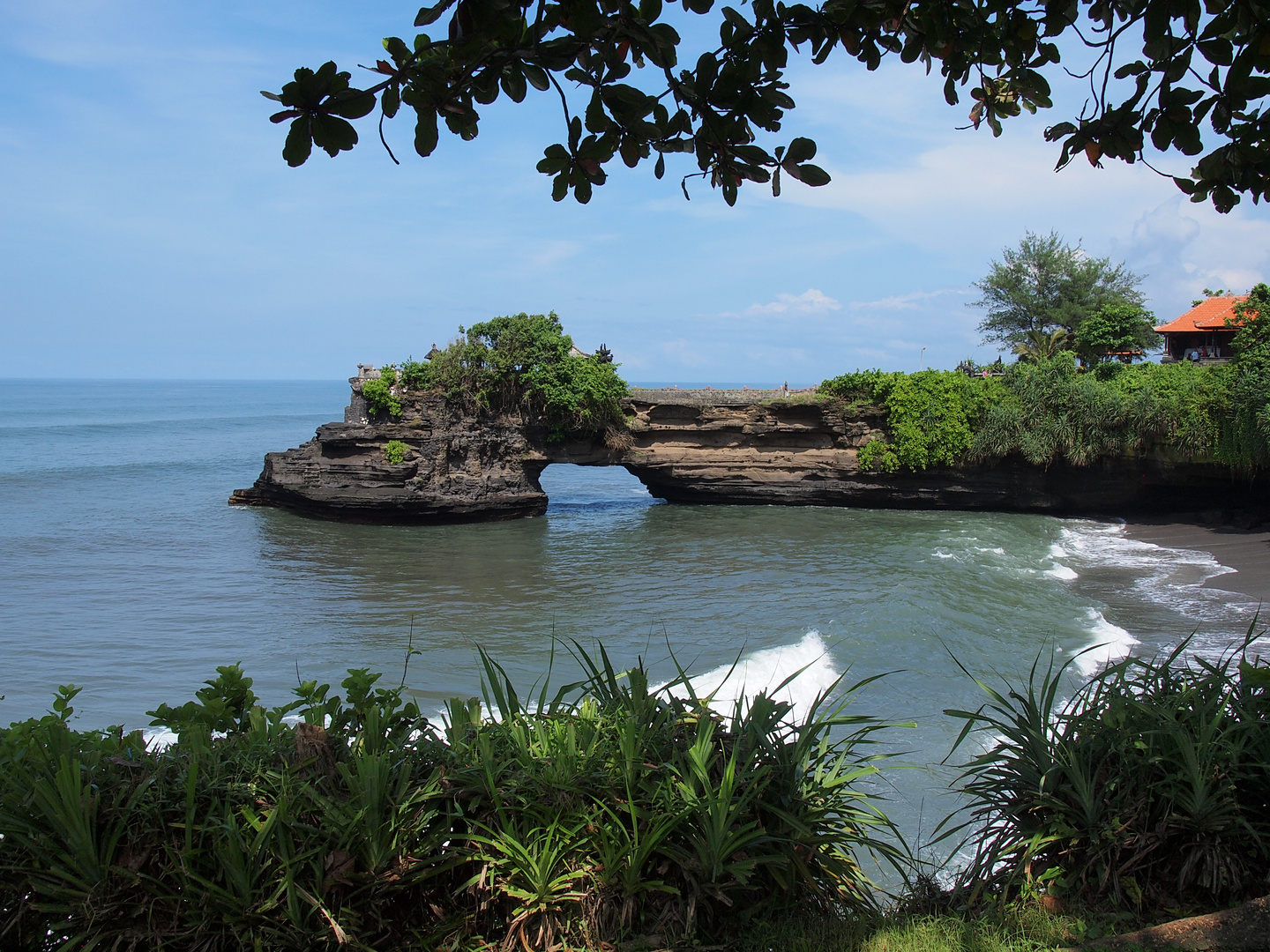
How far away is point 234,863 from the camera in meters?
2.51

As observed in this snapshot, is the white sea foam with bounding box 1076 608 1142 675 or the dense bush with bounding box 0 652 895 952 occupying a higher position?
the dense bush with bounding box 0 652 895 952

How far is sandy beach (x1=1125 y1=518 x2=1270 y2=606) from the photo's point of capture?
52.7 ft

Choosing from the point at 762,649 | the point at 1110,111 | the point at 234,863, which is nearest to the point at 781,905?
A: the point at 234,863

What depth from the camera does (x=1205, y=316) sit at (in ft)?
107

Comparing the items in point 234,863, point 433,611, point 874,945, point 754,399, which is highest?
point 754,399

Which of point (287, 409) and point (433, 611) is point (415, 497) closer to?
point (433, 611)

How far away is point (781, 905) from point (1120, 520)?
86.1ft

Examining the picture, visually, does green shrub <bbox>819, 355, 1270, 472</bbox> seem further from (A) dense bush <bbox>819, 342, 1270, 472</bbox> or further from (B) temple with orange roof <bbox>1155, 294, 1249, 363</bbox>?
(B) temple with orange roof <bbox>1155, 294, 1249, 363</bbox>

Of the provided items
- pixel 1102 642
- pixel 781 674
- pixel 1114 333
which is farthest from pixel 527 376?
pixel 1114 333

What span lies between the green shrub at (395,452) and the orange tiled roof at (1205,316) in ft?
99.0

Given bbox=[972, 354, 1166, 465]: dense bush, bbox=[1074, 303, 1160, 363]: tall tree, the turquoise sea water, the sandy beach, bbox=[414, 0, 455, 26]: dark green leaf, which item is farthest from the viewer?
bbox=[1074, 303, 1160, 363]: tall tree

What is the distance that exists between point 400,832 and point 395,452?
2392cm

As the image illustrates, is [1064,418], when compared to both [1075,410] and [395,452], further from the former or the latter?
[395,452]

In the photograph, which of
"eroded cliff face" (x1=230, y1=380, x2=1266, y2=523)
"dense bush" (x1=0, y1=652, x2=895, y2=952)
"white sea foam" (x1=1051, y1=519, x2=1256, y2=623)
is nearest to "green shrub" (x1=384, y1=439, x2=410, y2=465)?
"eroded cliff face" (x1=230, y1=380, x2=1266, y2=523)
